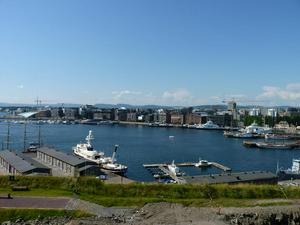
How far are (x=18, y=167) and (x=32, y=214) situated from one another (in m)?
8.72

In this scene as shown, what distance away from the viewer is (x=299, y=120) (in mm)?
76750

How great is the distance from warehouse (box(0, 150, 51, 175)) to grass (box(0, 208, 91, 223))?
7.05 metres

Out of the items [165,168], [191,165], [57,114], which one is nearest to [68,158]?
[165,168]

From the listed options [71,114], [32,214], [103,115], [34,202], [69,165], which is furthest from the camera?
[71,114]

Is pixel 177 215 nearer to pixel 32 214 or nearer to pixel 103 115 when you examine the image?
pixel 32 214

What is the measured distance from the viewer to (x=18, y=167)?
712 inches

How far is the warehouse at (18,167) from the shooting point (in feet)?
56.3

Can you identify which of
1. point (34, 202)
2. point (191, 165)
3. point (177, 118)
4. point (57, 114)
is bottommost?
point (191, 165)

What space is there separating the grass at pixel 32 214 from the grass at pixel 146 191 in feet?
4.12

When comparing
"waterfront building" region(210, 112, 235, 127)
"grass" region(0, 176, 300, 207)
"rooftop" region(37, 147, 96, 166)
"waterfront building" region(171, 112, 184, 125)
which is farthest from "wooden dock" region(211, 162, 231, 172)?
"waterfront building" region(171, 112, 184, 125)

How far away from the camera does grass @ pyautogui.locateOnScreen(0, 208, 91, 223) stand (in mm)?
9797

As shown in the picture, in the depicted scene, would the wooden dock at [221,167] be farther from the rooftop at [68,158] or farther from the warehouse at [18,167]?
the warehouse at [18,167]

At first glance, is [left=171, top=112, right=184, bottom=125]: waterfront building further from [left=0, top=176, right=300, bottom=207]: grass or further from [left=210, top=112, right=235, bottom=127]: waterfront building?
[left=0, top=176, right=300, bottom=207]: grass

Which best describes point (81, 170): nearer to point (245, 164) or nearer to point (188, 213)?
point (188, 213)
